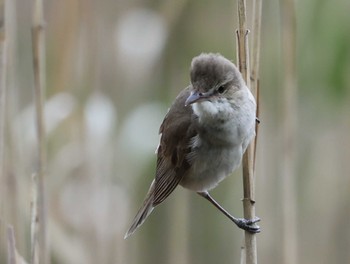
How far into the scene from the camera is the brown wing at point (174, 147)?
2.47 m

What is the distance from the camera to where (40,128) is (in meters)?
2.38

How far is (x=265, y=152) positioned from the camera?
3.21m

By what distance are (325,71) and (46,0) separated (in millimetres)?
1509

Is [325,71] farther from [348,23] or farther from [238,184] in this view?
[238,184]

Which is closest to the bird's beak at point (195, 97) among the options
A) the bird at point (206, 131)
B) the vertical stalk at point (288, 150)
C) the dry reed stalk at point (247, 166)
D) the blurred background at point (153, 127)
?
the bird at point (206, 131)

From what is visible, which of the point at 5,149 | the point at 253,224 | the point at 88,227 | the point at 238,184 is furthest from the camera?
the point at 238,184

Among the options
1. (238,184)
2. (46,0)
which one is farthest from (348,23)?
(46,0)

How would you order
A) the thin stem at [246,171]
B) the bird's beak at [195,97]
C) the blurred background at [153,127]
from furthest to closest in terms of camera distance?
the blurred background at [153,127] < the bird's beak at [195,97] < the thin stem at [246,171]

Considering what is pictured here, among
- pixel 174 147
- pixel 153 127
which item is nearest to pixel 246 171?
pixel 174 147

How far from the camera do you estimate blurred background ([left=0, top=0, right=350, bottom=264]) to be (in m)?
2.81

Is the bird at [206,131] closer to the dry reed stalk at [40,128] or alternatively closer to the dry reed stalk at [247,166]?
the dry reed stalk at [247,166]

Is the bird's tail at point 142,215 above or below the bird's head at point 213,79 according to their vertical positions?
below

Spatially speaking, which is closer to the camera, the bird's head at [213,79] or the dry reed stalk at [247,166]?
the dry reed stalk at [247,166]

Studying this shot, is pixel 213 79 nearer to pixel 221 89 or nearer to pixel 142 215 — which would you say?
pixel 221 89
